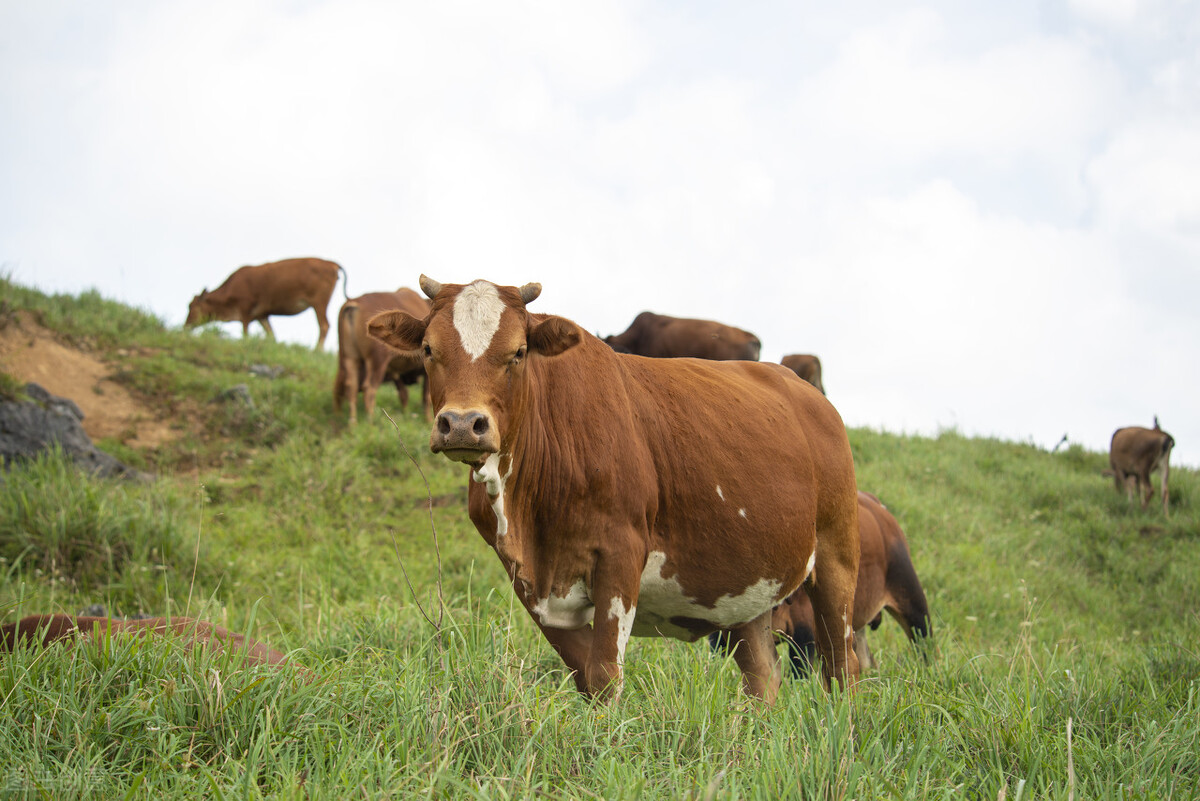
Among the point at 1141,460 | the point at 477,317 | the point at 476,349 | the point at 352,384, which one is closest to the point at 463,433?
the point at 476,349

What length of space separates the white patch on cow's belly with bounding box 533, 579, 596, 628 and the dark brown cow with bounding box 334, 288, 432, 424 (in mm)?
8191

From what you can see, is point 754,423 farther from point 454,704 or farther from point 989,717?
point 454,704

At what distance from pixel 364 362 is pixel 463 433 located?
10204mm

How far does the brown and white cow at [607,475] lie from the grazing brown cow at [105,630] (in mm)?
1189

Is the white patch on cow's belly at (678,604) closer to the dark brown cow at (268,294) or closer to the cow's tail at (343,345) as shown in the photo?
the cow's tail at (343,345)

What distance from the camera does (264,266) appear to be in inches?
761

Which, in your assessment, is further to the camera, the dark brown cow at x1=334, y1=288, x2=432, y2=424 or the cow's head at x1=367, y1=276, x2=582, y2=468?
the dark brown cow at x1=334, y1=288, x2=432, y2=424

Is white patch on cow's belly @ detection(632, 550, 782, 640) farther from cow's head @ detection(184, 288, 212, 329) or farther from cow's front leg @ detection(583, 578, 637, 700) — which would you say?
cow's head @ detection(184, 288, 212, 329)

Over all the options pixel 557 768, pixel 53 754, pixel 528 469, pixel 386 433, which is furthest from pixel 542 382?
pixel 386 433

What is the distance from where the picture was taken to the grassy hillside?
9.40 ft

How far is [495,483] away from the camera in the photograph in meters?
3.87

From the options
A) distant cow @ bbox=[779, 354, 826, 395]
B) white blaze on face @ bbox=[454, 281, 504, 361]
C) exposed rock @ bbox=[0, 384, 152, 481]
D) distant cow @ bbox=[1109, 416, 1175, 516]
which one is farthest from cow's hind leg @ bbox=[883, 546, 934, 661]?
distant cow @ bbox=[1109, 416, 1175, 516]

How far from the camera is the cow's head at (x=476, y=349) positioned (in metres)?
3.44

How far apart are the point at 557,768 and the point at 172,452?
9.71 m
